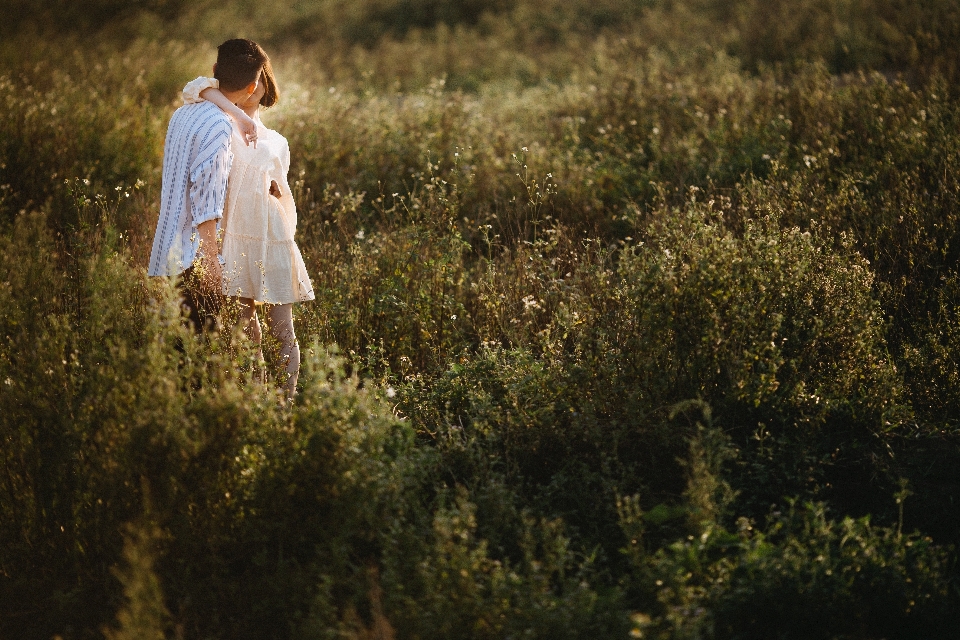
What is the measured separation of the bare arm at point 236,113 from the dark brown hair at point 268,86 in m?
0.29

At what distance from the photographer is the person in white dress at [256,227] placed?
4191 mm

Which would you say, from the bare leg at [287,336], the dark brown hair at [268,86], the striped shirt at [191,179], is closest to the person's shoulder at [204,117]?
the striped shirt at [191,179]

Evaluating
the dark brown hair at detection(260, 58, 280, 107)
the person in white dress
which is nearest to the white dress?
the person in white dress

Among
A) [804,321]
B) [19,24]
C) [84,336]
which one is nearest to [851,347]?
[804,321]

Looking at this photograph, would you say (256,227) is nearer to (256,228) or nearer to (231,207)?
(256,228)

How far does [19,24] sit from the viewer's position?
12.2 meters

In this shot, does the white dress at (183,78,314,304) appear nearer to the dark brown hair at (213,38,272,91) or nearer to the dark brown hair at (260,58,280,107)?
the dark brown hair at (213,38,272,91)

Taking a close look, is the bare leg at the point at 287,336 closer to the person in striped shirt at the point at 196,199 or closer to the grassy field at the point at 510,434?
the grassy field at the point at 510,434

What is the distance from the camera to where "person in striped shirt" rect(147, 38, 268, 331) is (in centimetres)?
402

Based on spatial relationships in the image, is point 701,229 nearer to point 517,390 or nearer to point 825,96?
point 517,390

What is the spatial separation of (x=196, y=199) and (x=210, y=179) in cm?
12

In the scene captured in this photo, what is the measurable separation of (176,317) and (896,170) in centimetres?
507

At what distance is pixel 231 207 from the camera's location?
4.19 metres

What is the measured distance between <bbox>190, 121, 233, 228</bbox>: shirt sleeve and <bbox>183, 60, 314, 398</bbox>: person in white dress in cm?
14
